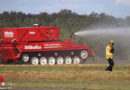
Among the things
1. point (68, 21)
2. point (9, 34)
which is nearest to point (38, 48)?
point (9, 34)

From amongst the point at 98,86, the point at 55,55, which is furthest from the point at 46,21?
the point at 98,86

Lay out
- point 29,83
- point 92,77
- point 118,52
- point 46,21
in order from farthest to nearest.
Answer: point 46,21 → point 118,52 → point 92,77 → point 29,83

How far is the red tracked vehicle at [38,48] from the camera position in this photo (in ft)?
101

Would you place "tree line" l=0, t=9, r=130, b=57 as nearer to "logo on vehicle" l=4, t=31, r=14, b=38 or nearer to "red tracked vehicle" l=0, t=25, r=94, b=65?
"red tracked vehicle" l=0, t=25, r=94, b=65

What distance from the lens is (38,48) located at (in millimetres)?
31375

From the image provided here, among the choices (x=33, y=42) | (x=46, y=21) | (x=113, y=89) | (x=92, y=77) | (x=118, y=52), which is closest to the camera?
(x=113, y=89)

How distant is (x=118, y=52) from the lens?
4562 centimetres

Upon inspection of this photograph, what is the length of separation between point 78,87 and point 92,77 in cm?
339

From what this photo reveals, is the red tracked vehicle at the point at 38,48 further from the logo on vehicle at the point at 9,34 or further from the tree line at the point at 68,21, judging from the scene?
the tree line at the point at 68,21

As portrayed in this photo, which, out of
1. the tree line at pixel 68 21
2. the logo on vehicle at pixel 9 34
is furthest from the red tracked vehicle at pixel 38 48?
the tree line at pixel 68 21

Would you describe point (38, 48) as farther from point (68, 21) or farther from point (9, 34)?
point (68, 21)

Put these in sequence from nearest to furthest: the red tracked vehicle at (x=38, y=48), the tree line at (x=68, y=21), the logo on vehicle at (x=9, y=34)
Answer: the red tracked vehicle at (x=38, y=48)
the logo on vehicle at (x=9, y=34)
the tree line at (x=68, y=21)

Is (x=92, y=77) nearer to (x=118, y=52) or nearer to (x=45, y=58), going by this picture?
(x=45, y=58)

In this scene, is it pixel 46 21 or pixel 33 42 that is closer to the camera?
pixel 33 42
